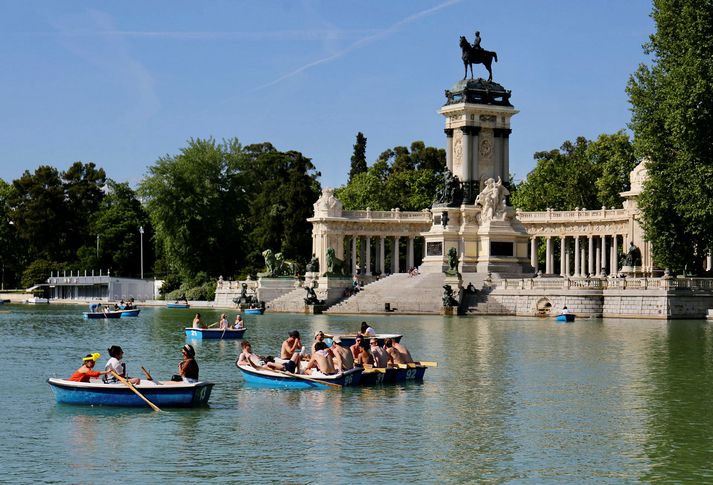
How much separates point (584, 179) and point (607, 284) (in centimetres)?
4229

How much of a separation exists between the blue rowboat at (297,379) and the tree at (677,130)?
3642cm

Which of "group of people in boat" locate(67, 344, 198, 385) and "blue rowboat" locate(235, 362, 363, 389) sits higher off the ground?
"group of people in boat" locate(67, 344, 198, 385)

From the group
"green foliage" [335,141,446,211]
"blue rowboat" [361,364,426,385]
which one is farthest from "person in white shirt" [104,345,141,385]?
"green foliage" [335,141,446,211]

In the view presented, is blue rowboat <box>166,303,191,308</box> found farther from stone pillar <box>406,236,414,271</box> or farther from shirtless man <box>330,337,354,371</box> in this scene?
shirtless man <box>330,337,354,371</box>

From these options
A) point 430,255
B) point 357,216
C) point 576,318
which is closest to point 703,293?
point 576,318

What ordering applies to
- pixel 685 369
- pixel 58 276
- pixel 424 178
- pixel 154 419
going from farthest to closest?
pixel 58 276 < pixel 424 178 < pixel 685 369 < pixel 154 419

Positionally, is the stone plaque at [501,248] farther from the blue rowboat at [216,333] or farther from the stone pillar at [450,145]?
the blue rowboat at [216,333]

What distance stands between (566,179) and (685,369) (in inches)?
2994

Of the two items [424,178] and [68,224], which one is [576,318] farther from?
[68,224]

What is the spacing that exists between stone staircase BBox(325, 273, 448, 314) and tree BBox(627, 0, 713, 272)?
16.2m

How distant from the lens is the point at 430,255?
93.4 metres

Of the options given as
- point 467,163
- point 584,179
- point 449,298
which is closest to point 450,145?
point 467,163

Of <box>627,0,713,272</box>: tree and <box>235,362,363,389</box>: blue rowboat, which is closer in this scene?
<box>235,362,363,389</box>: blue rowboat

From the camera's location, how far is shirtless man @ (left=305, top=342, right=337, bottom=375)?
120 ft
